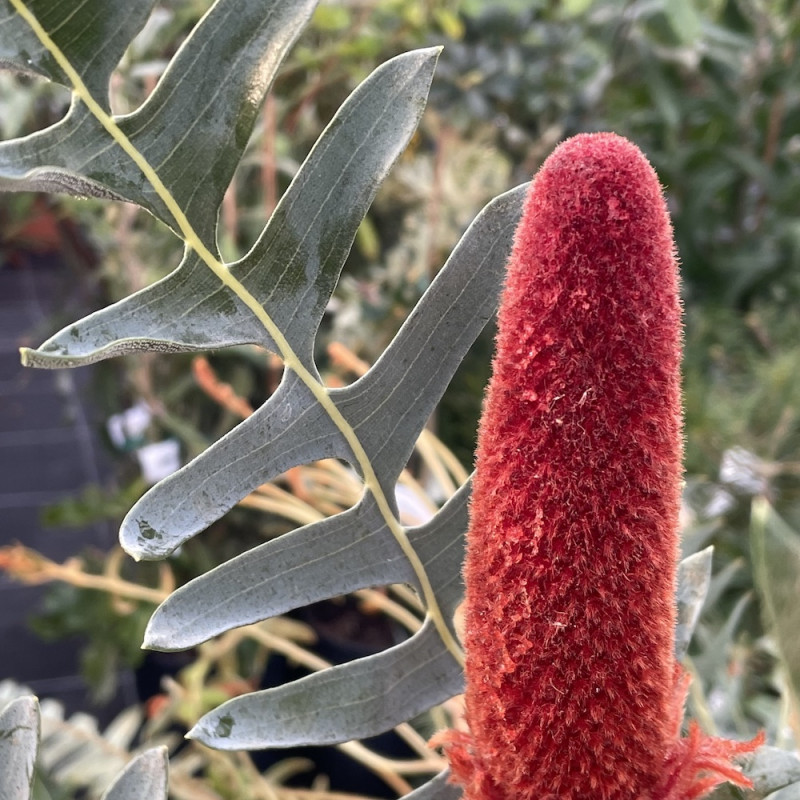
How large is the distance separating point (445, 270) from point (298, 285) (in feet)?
0.15

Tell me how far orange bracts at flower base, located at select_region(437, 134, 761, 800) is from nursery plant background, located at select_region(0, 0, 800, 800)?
0.49 metres

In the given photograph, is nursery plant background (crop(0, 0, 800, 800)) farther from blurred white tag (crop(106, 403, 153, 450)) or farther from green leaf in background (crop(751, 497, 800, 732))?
green leaf in background (crop(751, 497, 800, 732))

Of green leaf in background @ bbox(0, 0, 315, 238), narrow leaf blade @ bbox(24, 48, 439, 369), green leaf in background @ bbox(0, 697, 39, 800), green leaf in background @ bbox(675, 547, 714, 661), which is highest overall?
green leaf in background @ bbox(0, 0, 315, 238)

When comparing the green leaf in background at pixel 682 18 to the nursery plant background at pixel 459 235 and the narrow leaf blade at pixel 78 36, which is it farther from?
the narrow leaf blade at pixel 78 36

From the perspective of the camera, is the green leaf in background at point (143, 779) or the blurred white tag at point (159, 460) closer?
the green leaf in background at point (143, 779)

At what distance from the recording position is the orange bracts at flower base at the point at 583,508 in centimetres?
19

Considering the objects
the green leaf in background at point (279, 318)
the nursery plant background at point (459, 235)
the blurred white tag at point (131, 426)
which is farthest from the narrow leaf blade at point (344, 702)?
Result: the blurred white tag at point (131, 426)

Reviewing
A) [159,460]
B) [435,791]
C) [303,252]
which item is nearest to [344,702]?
[435,791]

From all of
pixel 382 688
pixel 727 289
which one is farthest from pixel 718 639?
pixel 727 289

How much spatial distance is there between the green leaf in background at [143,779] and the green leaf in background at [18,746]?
3cm

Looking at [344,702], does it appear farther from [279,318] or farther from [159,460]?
[159,460]

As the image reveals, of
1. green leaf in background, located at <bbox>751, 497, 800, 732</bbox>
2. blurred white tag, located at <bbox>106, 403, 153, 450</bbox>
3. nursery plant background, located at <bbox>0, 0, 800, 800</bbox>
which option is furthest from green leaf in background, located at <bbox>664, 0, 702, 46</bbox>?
blurred white tag, located at <bbox>106, 403, 153, 450</bbox>

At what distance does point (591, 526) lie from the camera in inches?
8.0

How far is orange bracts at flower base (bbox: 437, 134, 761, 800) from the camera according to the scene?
7.4 inches
